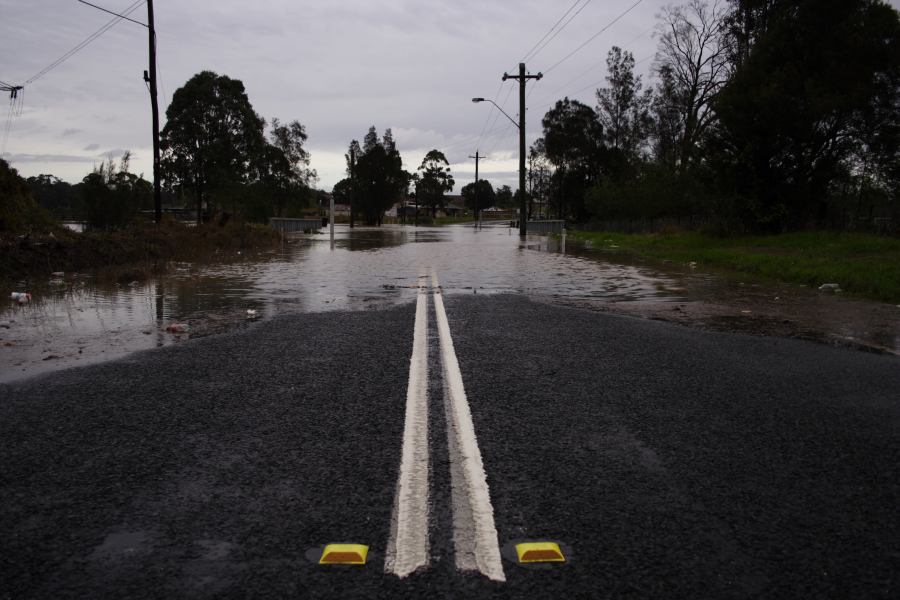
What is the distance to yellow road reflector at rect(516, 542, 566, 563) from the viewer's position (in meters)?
2.76

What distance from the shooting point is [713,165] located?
86.0 feet

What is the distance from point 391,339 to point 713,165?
72.0 feet

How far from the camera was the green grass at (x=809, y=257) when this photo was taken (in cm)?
1290

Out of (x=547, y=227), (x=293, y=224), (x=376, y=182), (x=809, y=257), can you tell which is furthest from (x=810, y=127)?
(x=376, y=182)

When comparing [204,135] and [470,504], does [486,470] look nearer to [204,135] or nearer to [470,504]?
[470,504]

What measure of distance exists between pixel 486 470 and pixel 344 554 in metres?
1.10

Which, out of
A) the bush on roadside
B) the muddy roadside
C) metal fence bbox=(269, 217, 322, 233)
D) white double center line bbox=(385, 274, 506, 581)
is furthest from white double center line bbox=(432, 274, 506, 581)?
metal fence bbox=(269, 217, 322, 233)

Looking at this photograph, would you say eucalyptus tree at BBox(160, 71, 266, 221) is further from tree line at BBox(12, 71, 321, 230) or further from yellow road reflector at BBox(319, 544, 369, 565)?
yellow road reflector at BBox(319, 544, 369, 565)

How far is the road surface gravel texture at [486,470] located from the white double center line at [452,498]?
0.19 ft

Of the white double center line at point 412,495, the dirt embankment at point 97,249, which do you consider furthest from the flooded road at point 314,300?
the white double center line at point 412,495

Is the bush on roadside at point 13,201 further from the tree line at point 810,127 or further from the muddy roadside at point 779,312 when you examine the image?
the tree line at point 810,127

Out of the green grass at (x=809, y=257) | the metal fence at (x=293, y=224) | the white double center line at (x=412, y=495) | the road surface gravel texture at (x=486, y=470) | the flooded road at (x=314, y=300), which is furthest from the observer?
the metal fence at (x=293, y=224)

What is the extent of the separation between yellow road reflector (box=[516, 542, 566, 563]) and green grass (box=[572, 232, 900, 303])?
1093 cm

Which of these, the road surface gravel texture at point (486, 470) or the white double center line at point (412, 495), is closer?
the road surface gravel texture at point (486, 470)
